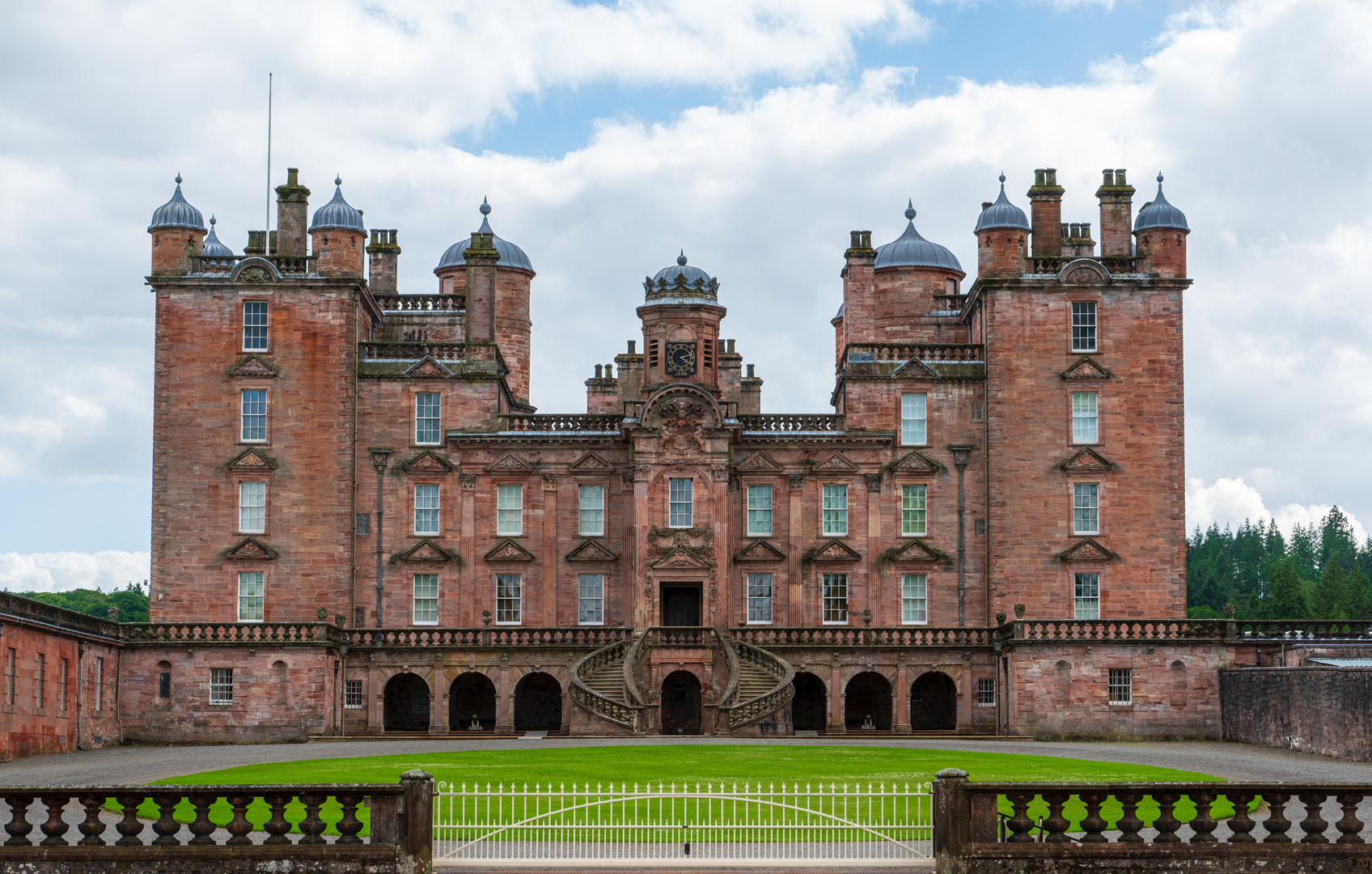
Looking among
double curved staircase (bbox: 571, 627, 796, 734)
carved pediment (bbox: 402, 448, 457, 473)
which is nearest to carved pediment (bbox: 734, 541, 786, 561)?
double curved staircase (bbox: 571, 627, 796, 734)

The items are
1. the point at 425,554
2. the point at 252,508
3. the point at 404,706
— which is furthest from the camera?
the point at 425,554

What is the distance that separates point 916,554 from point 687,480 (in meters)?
8.96

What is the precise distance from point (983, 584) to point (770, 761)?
24.2 metres

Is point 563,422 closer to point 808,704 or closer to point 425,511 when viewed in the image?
point 425,511

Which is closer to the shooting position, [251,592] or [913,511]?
A: [251,592]

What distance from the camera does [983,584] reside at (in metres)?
63.9

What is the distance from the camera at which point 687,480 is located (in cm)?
6281

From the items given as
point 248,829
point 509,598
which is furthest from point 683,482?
point 248,829

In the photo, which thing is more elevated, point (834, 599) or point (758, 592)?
point (758, 592)

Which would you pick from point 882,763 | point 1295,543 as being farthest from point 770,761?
point 1295,543

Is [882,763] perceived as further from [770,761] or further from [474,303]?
[474,303]

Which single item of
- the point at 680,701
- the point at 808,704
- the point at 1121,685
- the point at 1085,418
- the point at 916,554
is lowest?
the point at 808,704

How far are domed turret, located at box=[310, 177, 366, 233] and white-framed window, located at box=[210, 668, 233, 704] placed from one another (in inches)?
667

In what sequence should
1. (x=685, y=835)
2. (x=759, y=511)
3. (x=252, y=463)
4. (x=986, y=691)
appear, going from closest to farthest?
1. (x=685, y=835)
2. (x=986, y=691)
3. (x=252, y=463)
4. (x=759, y=511)
